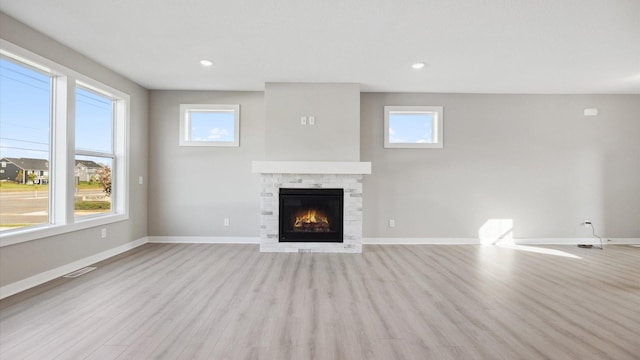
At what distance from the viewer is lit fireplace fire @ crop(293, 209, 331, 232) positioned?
4.68 m

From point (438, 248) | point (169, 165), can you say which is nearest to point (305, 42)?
point (169, 165)

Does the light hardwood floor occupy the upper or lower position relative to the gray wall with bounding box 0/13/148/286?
lower

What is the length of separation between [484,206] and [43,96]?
6431 millimetres

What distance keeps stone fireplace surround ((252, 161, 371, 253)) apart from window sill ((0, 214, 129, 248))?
2158 millimetres

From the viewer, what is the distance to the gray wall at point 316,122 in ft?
15.3

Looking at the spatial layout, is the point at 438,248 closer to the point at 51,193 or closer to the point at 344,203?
the point at 344,203

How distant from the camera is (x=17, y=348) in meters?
1.94

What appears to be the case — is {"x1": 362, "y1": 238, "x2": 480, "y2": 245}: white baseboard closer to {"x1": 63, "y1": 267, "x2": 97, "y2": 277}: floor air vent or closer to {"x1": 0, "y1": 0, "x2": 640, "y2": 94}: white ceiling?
Answer: {"x1": 0, "y1": 0, "x2": 640, "y2": 94}: white ceiling

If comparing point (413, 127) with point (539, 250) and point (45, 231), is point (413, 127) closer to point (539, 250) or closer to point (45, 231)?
point (539, 250)

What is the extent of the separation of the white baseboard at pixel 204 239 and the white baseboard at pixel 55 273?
55 centimetres

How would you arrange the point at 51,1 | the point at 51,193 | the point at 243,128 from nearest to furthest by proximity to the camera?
the point at 51,1 < the point at 51,193 < the point at 243,128

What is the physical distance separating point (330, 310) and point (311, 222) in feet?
7.28

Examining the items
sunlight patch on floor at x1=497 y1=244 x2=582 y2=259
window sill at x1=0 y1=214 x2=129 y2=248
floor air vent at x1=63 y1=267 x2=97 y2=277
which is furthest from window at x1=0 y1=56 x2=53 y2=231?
sunlight patch on floor at x1=497 y1=244 x2=582 y2=259

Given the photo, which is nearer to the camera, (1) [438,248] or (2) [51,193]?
(2) [51,193]
